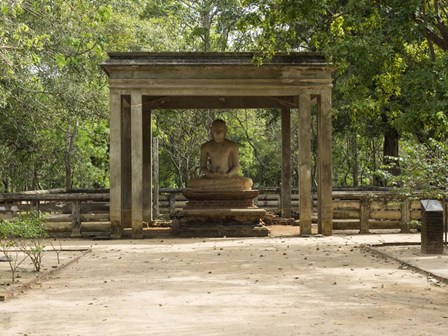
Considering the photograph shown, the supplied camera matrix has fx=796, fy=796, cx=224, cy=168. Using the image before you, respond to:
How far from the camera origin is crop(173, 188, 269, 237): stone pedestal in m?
18.9

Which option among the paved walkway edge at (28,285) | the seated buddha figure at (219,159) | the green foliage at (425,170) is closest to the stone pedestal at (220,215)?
the seated buddha figure at (219,159)

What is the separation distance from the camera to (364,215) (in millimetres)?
19234

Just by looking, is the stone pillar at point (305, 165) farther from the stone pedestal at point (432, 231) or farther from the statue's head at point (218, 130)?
the stone pedestal at point (432, 231)

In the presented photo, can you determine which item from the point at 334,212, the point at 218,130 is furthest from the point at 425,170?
the point at 218,130

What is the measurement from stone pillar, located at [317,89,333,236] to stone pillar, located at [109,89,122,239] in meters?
4.67

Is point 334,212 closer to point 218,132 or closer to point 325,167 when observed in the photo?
point 325,167

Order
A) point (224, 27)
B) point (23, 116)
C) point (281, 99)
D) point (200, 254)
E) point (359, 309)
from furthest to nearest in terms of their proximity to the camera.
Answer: point (224, 27) → point (23, 116) → point (281, 99) → point (200, 254) → point (359, 309)

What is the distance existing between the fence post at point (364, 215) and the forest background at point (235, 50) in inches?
59.3

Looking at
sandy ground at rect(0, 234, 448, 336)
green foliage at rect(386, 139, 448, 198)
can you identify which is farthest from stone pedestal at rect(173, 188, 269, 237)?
green foliage at rect(386, 139, 448, 198)

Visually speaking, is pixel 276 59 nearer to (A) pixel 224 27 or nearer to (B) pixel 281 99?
(B) pixel 281 99

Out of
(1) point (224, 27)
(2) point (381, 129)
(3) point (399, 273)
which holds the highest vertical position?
(1) point (224, 27)

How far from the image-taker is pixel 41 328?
736 centimetres

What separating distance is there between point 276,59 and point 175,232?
4.75 metres

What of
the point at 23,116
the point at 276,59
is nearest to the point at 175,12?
the point at 23,116
